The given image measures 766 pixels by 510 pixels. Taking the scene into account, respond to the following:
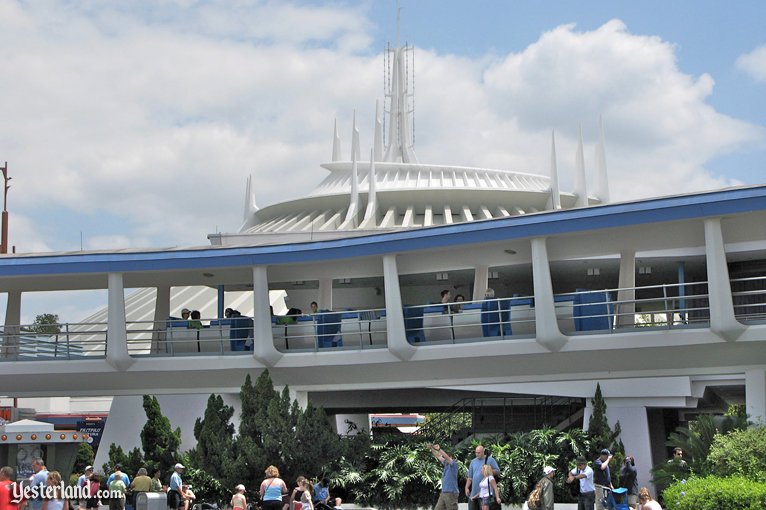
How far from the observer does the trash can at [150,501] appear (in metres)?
20.7

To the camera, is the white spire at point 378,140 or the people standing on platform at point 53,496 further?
the white spire at point 378,140

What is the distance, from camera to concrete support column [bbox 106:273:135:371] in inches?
1061

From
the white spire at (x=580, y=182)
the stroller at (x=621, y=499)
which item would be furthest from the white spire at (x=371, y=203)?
the stroller at (x=621, y=499)

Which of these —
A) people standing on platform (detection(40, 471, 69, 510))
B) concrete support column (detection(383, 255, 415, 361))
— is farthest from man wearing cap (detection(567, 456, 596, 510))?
people standing on platform (detection(40, 471, 69, 510))

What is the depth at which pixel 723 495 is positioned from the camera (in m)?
17.2

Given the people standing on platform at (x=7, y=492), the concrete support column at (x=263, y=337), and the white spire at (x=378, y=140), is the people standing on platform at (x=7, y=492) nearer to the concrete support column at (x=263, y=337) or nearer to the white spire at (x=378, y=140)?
the concrete support column at (x=263, y=337)

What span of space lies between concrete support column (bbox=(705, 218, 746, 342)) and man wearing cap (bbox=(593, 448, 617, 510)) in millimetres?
3512

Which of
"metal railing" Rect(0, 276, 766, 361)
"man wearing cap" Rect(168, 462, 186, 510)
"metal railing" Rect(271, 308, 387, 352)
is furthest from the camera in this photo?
"metal railing" Rect(271, 308, 387, 352)

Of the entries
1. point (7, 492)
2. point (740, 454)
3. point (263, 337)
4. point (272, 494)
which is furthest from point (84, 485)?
point (740, 454)

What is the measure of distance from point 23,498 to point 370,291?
1879 cm

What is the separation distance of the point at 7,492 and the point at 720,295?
14.1 metres

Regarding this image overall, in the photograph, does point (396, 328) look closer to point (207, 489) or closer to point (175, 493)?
point (207, 489)

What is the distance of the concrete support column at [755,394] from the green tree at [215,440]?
38.1 ft

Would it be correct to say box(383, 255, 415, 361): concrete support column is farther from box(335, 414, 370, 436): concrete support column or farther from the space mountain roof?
the space mountain roof
